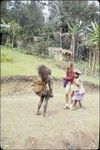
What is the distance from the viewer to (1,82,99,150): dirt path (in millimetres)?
6895

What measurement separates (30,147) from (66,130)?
47.0 inches

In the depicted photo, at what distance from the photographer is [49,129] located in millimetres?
7625

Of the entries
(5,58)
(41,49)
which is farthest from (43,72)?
(41,49)

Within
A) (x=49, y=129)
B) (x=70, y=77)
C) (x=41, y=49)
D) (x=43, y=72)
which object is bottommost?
(x=49, y=129)

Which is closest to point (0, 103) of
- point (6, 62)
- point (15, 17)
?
point (6, 62)

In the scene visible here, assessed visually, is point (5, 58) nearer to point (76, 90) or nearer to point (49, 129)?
point (76, 90)

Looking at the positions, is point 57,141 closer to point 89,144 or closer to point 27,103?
point 89,144

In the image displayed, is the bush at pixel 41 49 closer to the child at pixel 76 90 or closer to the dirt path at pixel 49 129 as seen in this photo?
the child at pixel 76 90

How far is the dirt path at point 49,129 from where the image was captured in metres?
6.89

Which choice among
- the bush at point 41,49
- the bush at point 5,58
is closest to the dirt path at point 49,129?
the bush at point 5,58

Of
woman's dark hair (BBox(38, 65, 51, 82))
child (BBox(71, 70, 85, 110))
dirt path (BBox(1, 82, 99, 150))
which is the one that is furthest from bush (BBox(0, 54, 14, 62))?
woman's dark hair (BBox(38, 65, 51, 82))

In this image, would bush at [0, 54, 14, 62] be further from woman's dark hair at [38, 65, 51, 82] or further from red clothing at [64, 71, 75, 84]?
woman's dark hair at [38, 65, 51, 82]

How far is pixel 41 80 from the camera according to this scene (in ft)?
28.2

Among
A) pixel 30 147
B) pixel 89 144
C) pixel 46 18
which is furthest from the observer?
pixel 46 18
